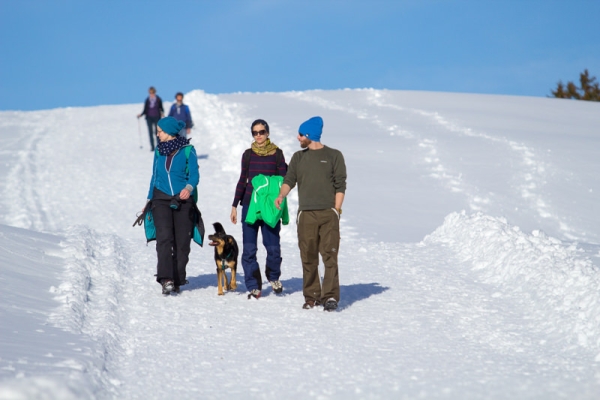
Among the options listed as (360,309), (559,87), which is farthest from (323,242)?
(559,87)

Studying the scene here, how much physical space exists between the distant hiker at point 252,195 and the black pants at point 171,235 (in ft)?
1.92

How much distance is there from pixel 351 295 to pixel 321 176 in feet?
5.68

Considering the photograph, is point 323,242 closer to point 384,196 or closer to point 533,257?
point 533,257

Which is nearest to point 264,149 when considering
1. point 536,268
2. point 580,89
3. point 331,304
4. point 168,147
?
point 168,147

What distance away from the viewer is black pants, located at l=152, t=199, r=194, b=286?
26.4 ft

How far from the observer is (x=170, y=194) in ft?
26.3

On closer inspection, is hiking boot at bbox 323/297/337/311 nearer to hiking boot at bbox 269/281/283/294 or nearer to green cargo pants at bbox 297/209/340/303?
green cargo pants at bbox 297/209/340/303

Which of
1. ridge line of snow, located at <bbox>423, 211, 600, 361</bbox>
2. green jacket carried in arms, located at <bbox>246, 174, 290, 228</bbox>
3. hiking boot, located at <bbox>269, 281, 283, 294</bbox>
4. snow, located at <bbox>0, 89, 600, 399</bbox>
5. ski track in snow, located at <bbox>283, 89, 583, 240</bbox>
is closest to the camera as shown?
snow, located at <bbox>0, 89, 600, 399</bbox>

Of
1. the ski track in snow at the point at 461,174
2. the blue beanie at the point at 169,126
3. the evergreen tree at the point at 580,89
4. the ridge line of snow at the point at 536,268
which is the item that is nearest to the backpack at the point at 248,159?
the blue beanie at the point at 169,126

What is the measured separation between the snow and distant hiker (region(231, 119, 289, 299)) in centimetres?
43

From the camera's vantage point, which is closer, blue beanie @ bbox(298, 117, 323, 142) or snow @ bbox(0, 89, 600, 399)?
snow @ bbox(0, 89, 600, 399)

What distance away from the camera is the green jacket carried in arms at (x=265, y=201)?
7.81 metres

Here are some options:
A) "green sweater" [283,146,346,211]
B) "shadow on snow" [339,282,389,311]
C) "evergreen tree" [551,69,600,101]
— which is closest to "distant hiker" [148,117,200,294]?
"green sweater" [283,146,346,211]

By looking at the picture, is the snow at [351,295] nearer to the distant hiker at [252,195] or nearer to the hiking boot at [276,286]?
the hiking boot at [276,286]
